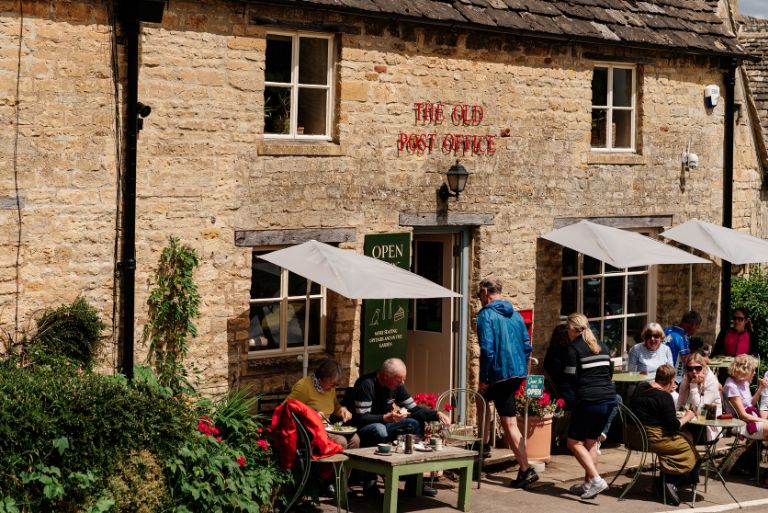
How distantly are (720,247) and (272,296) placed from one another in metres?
6.08

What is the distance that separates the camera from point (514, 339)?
12.2 meters

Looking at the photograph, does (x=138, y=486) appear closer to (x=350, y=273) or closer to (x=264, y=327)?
(x=350, y=273)

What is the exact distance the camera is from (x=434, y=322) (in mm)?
14227

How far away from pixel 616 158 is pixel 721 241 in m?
1.70

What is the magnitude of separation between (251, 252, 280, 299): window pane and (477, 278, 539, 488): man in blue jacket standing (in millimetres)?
2053

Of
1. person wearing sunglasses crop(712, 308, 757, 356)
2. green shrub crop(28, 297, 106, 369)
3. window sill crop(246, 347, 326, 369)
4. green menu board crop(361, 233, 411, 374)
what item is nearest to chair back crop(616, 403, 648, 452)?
green menu board crop(361, 233, 411, 374)

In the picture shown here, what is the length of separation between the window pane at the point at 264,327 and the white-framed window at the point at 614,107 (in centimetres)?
498

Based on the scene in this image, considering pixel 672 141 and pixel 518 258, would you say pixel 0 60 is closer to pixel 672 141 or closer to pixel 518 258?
pixel 518 258

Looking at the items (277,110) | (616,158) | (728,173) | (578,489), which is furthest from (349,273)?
(728,173)

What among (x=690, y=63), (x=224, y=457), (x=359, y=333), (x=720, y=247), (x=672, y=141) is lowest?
(x=224, y=457)

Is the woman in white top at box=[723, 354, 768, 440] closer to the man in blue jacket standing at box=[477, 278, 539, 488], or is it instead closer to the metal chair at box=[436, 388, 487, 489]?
the man in blue jacket standing at box=[477, 278, 539, 488]

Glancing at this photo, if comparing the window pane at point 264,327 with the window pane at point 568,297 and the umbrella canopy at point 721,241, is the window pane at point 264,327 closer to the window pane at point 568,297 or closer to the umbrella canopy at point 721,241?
the window pane at point 568,297

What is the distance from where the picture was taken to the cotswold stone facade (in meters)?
10.7

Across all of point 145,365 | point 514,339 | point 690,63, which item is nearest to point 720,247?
point 690,63
